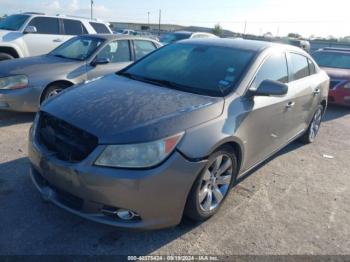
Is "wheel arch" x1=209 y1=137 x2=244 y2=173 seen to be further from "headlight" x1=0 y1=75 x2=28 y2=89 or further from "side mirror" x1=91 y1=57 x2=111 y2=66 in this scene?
"headlight" x1=0 y1=75 x2=28 y2=89

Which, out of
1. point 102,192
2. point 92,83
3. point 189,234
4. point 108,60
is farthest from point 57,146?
point 108,60

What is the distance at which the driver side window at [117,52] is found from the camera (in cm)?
648

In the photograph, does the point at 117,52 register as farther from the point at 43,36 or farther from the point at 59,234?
the point at 59,234

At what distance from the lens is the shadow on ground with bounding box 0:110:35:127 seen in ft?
18.6

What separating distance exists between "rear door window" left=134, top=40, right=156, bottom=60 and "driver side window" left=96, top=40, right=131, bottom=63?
0.68ft

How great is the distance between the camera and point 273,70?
4.05 metres

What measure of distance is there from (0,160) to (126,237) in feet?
7.23

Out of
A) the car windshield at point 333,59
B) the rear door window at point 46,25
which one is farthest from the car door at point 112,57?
the car windshield at point 333,59

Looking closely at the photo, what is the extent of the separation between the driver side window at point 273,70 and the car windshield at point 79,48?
356 cm

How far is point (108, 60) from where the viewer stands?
6.33 m

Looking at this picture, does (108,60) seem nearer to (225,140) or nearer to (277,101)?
(277,101)

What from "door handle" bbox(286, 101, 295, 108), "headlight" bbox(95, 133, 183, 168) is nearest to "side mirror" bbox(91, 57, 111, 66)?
"door handle" bbox(286, 101, 295, 108)

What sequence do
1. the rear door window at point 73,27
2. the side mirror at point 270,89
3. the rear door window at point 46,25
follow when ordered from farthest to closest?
1. the rear door window at point 73,27
2. the rear door window at point 46,25
3. the side mirror at point 270,89

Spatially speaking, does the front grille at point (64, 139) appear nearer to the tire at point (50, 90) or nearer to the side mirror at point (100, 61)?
the tire at point (50, 90)
